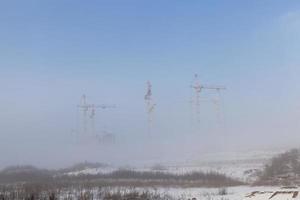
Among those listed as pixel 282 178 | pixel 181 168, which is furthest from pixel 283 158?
pixel 181 168

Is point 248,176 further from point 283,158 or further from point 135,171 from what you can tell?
point 135,171

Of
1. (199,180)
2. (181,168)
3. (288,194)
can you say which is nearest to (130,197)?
(288,194)

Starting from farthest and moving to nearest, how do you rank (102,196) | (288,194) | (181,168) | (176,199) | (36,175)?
(181,168), (36,175), (102,196), (176,199), (288,194)

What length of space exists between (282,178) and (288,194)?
58.3 meters

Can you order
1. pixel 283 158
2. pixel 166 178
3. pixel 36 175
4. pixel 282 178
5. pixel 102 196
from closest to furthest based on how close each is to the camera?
pixel 102 196
pixel 282 178
pixel 283 158
pixel 166 178
pixel 36 175

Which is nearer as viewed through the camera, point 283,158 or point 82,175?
point 283,158

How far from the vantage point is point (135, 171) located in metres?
163

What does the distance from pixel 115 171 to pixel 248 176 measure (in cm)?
4383

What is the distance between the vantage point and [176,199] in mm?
84438

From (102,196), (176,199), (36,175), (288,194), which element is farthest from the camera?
(36,175)

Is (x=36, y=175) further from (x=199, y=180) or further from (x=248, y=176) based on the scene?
(x=248, y=176)

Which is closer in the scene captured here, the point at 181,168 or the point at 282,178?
the point at 282,178

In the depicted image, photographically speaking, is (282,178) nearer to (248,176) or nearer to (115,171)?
(248,176)

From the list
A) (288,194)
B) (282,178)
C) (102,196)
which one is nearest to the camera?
(288,194)
